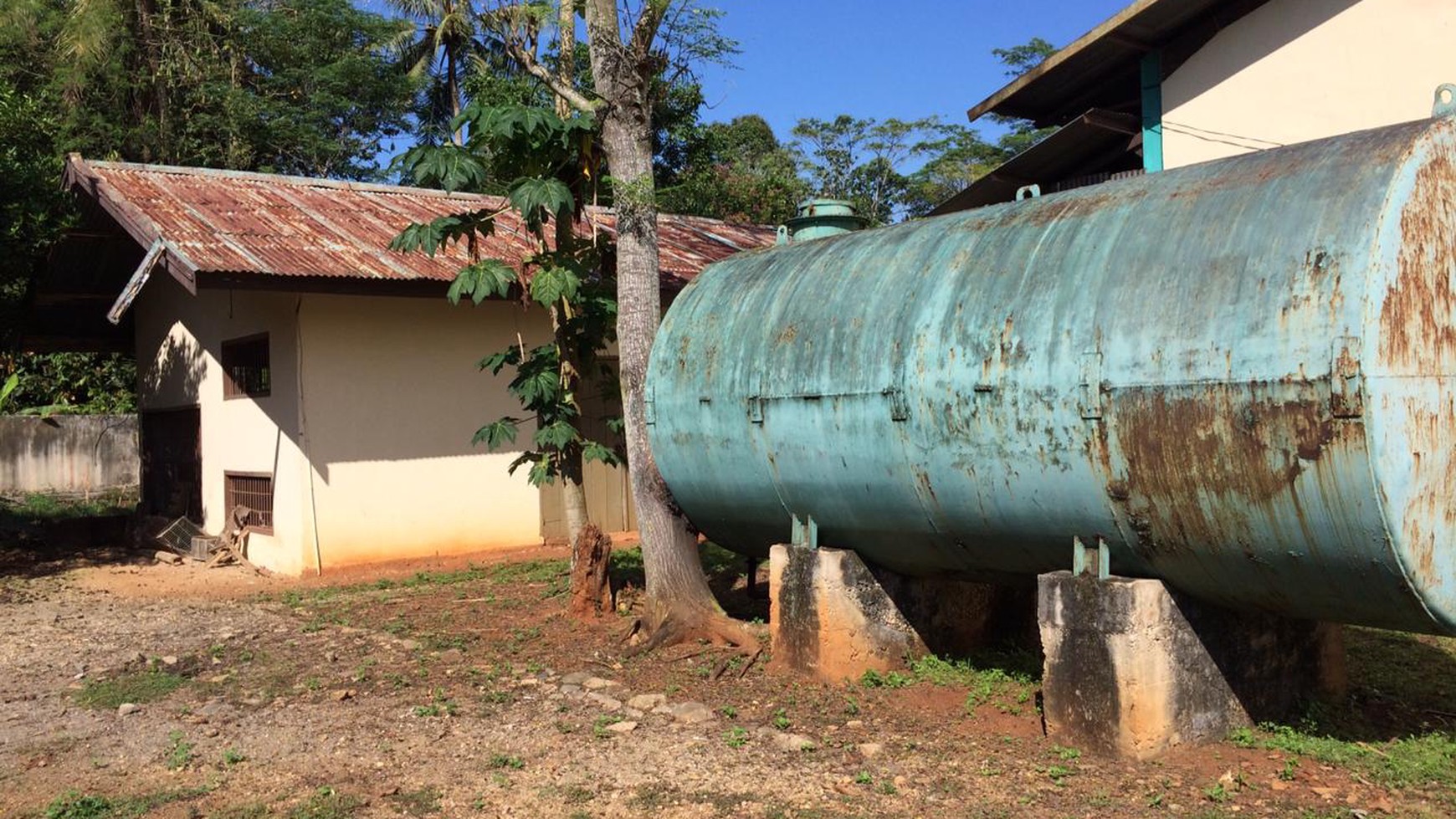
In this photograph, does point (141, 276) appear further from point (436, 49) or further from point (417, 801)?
point (436, 49)

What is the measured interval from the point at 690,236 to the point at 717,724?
1122 cm

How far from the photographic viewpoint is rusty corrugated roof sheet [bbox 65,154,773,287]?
11.3 meters

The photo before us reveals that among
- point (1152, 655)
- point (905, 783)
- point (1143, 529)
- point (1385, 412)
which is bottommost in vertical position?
point (905, 783)

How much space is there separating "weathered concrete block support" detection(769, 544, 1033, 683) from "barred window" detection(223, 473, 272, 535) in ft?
25.0

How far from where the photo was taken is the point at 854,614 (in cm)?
690

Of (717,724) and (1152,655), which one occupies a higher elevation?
(1152,655)

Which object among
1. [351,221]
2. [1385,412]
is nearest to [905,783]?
[1385,412]

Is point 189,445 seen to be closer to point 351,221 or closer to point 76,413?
point 351,221

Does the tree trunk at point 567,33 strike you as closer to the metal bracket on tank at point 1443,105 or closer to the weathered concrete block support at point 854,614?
the weathered concrete block support at point 854,614

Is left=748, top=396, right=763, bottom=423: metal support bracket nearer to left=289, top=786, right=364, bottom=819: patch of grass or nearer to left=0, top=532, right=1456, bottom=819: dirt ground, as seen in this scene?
left=0, top=532, right=1456, bottom=819: dirt ground

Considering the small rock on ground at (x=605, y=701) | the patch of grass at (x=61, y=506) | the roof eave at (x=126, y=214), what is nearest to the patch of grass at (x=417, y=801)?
the small rock on ground at (x=605, y=701)

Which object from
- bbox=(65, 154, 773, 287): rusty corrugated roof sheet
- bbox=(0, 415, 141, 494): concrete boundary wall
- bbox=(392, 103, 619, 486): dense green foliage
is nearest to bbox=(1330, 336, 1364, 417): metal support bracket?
bbox=(392, 103, 619, 486): dense green foliage

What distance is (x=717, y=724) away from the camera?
6.17 meters

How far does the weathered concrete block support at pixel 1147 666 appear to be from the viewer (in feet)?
17.2
